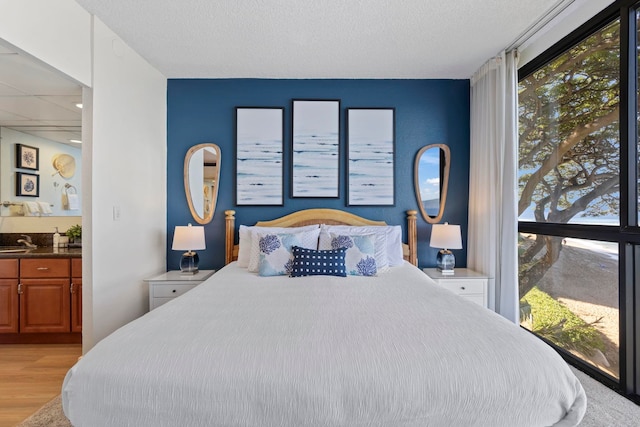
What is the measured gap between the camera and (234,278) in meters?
2.60

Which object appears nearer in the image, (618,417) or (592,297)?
(618,417)

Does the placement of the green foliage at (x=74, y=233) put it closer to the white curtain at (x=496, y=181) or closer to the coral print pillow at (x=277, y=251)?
the coral print pillow at (x=277, y=251)

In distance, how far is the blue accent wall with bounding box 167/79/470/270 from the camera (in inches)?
141

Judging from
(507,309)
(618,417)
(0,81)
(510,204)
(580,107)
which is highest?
(0,81)

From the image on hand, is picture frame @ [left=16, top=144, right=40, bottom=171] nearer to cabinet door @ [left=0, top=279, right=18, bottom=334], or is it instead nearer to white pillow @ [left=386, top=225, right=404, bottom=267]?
cabinet door @ [left=0, top=279, right=18, bottom=334]

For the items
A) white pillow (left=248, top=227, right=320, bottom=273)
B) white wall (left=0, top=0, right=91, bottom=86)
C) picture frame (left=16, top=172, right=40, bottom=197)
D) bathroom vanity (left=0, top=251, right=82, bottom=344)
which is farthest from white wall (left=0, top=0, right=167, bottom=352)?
picture frame (left=16, top=172, right=40, bottom=197)

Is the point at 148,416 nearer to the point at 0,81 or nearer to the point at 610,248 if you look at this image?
the point at 610,248

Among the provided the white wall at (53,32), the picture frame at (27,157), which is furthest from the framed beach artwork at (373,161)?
the picture frame at (27,157)

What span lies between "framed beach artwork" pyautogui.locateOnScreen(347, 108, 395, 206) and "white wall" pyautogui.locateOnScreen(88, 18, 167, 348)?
6.59 ft

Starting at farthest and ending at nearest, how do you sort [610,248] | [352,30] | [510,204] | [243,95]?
[243,95] → [510,204] → [352,30] → [610,248]

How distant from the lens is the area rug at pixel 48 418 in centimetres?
192

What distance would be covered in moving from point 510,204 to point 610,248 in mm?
812

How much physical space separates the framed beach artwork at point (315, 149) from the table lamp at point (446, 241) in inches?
42.7

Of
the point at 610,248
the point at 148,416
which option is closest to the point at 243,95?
the point at 148,416
